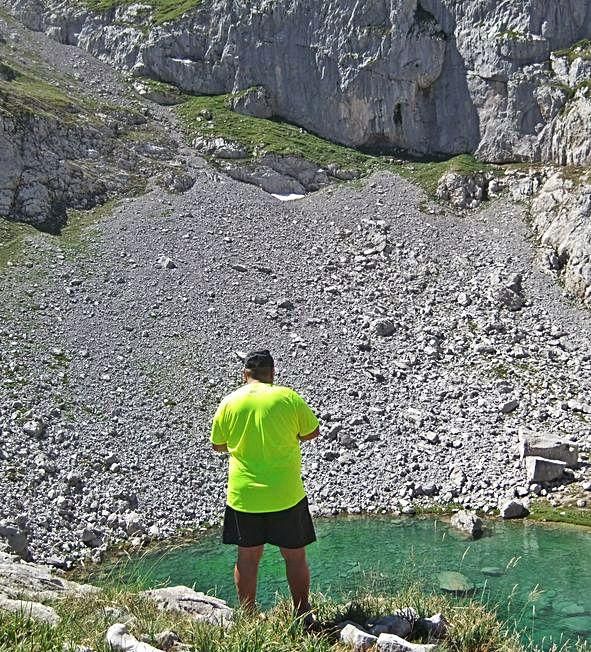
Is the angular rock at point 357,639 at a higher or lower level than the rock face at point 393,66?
lower

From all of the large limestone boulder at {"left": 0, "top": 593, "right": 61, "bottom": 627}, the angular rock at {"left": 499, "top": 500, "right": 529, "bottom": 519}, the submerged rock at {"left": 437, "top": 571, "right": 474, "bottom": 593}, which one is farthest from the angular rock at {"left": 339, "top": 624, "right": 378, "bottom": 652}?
the angular rock at {"left": 499, "top": 500, "right": 529, "bottom": 519}

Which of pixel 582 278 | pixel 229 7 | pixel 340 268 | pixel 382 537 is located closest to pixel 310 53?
pixel 229 7

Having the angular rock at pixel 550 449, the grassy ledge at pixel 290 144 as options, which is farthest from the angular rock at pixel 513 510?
the grassy ledge at pixel 290 144

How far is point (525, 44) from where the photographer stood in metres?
48.4

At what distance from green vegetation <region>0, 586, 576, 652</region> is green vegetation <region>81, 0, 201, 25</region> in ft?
224

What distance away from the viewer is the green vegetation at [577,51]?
150ft

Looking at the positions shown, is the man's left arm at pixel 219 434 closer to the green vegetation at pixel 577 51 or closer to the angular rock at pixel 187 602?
the angular rock at pixel 187 602

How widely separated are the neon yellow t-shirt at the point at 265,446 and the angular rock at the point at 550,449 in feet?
56.7

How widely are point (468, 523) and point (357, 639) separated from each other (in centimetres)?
1370

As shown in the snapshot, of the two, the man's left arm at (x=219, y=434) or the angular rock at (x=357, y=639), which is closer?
the angular rock at (x=357, y=639)

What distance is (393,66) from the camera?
5381 centimetres

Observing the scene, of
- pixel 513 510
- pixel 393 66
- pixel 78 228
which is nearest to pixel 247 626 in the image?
pixel 513 510

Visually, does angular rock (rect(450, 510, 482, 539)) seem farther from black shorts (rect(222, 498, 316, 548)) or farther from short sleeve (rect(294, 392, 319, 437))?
short sleeve (rect(294, 392, 319, 437))

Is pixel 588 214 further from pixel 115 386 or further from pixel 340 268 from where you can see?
pixel 115 386
